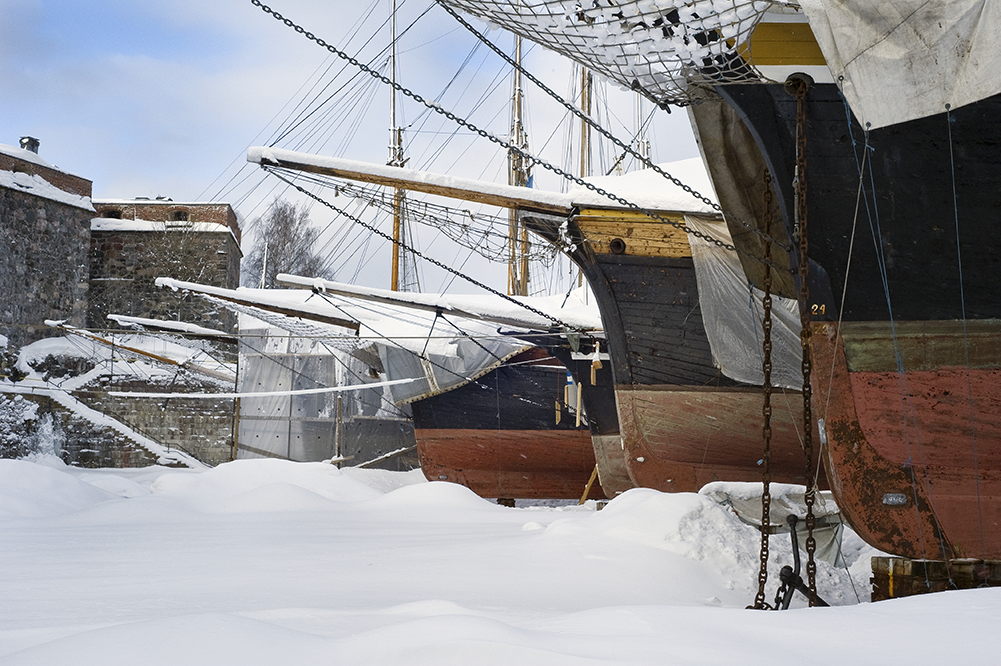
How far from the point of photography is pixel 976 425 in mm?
3898

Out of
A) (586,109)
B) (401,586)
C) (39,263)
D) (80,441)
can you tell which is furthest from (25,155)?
(401,586)

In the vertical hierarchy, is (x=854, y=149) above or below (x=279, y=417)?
above

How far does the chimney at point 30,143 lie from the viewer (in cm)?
1972

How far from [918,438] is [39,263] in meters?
18.6

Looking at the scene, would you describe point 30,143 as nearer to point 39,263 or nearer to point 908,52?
point 39,263

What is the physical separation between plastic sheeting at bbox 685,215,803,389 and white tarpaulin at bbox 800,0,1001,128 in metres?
2.53

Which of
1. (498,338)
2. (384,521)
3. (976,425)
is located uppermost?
(498,338)

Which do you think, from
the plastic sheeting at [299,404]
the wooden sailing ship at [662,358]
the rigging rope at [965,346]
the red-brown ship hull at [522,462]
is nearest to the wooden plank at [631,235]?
the wooden sailing ship at [662,358]

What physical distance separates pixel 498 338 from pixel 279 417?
6628mm

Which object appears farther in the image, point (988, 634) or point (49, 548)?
point (49, 548)

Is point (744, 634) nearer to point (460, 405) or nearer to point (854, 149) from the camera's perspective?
point (854, 149)

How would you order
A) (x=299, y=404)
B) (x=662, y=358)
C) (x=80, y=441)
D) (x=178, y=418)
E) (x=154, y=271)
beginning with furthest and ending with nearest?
(x=154, y=271)
(x=178, y=418)
(x=299, y=404)
(x=80, y=441)
(x=662, y=358)

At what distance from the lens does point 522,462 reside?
11383mm

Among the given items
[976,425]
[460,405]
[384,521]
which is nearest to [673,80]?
[976,425]
